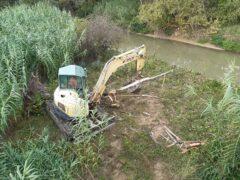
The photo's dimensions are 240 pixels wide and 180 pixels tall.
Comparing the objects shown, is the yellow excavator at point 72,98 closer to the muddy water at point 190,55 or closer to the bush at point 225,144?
the bush at point 225,144

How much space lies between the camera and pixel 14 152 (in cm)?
566

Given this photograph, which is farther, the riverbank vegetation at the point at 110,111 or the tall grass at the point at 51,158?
the riverbank vegetation at the point at 110,111

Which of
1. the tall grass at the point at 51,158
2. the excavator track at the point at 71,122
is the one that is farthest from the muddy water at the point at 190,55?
the tall grass at the point at 51,158

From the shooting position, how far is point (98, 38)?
10352 mm

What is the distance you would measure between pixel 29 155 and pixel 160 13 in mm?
13324

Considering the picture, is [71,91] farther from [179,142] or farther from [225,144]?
[225,144]

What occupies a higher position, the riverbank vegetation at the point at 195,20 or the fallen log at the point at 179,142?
the riverbank vegetation at the point at 195,20

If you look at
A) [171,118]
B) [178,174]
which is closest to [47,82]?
[171,118]

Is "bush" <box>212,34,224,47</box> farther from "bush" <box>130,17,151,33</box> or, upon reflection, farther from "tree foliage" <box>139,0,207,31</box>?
"bush" <box>130,17,151,33</box>

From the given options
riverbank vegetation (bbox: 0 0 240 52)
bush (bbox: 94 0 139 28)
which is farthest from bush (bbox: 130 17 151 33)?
bush (bbox: 94 0 139 28)

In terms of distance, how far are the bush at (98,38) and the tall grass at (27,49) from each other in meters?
0.60

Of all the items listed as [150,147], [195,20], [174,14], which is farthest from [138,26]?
[150,147]

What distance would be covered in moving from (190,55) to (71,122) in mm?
9807

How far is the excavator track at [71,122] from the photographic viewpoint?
6441 mm
